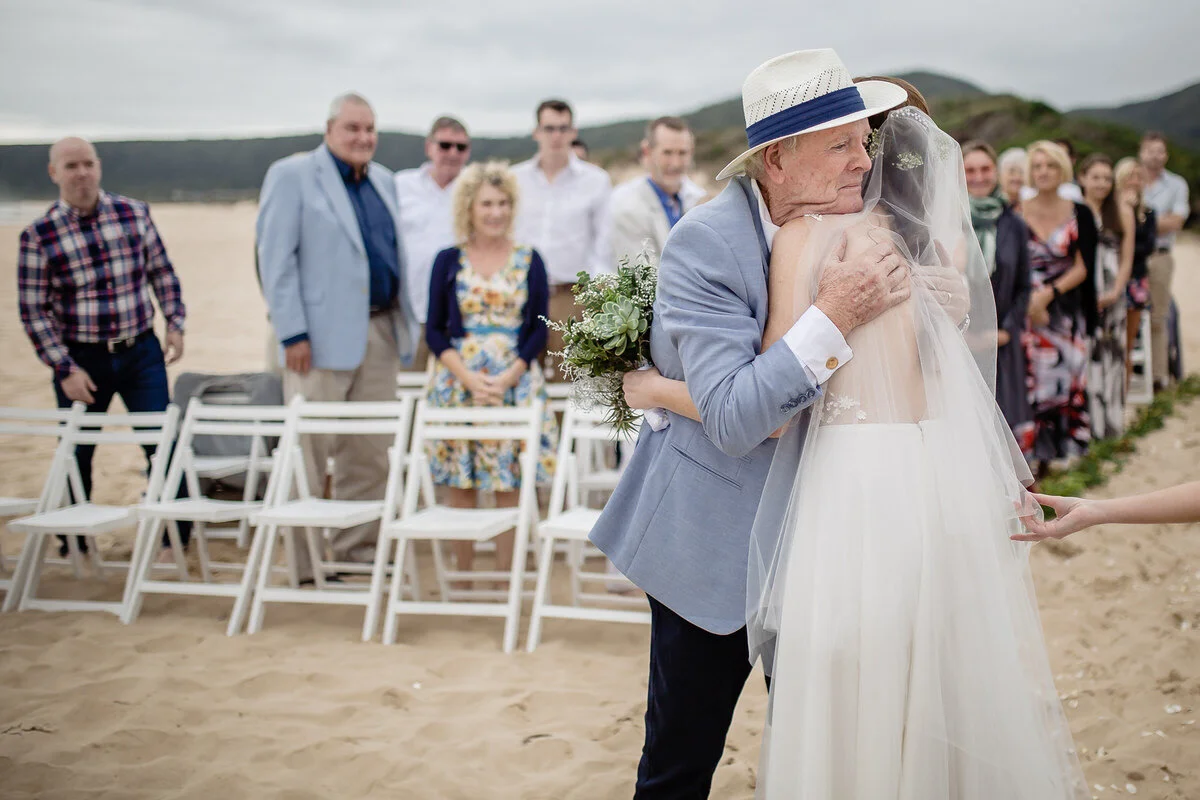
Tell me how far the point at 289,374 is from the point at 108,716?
2459mm

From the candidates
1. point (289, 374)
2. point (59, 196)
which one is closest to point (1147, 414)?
point (289, 374)

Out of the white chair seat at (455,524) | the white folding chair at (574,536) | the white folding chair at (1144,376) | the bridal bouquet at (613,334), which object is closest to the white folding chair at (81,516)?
the white chair seat at (455,524)

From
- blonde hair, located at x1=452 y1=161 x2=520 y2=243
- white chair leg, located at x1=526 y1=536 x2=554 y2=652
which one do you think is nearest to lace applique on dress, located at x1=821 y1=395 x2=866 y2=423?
white chair leg, located at x1=526 y1=536 x2=554 y2=652

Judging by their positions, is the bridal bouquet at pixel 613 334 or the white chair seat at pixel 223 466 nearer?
the bridal bouquet at pixel 613 334

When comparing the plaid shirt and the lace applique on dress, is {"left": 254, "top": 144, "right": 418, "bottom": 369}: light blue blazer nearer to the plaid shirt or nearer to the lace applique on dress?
the plaid shirt

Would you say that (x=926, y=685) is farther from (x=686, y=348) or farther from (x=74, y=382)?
(x=74, y=382)

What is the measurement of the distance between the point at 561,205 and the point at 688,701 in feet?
18.7

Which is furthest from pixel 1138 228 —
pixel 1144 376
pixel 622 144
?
pixel 622 144

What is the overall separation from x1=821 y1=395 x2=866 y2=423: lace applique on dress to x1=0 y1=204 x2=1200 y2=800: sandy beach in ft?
6.07

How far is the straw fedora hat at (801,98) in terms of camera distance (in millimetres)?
2121

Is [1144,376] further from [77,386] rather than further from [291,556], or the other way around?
[77,386]

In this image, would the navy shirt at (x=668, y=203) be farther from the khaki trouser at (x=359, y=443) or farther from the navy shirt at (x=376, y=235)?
the khaki trouser at (x=359, y=443)

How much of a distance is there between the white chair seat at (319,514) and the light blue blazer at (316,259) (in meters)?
1.00

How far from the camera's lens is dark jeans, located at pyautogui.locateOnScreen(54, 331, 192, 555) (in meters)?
6.28
